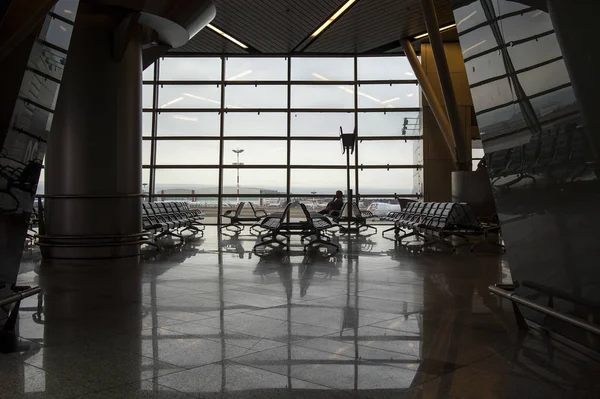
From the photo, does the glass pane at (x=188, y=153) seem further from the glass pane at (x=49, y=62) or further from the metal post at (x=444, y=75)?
the glass pane at (x=49, y=62)

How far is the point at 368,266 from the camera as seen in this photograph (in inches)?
293

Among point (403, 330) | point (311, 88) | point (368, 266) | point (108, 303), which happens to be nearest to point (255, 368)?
point (403, 330)

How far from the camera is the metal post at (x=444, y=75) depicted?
1333 centimetres

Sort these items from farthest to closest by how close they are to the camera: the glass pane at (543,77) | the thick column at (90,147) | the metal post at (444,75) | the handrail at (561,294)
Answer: the metal post at (444,75) → the thick column at (90,147) → the handrail at (561,294) → the glass pane at (543,77)

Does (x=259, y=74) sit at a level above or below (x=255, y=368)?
above

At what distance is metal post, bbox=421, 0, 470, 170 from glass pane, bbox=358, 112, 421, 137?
331cm

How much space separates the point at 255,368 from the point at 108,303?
2.42 meters

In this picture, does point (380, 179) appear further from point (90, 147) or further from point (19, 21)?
point (19, 21)

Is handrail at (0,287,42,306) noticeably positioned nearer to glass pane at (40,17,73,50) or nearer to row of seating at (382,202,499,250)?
glass pane at (40,17,73,50)

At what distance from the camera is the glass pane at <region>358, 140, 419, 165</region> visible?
19.1m

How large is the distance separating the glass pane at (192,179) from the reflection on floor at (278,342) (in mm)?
12814

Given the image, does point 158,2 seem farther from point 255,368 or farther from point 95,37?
point 255,368

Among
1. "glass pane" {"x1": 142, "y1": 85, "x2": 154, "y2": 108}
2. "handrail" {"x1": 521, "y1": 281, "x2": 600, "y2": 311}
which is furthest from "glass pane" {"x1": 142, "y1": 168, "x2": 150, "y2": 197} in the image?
"handrail" {"x1": 521, "y1": 281, "x2": 600, "y2": 311}

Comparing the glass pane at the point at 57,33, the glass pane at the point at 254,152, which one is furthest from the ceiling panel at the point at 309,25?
the glass pane at the point at 57,33
